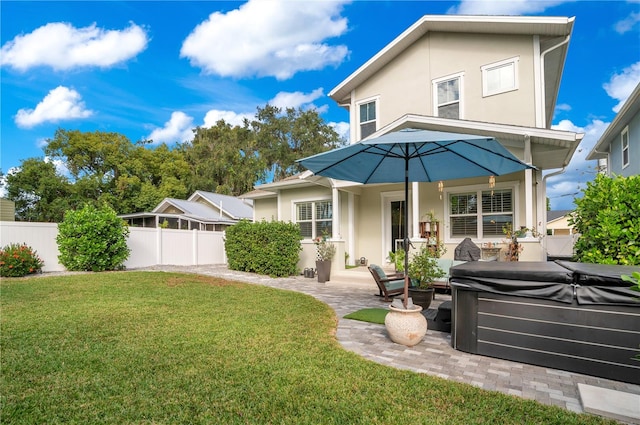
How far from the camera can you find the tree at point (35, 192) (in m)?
29.4

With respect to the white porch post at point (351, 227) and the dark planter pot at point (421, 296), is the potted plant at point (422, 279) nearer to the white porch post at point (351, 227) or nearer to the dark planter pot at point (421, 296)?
the dark planter pot at point (421, 296)

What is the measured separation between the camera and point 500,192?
32.6 feet

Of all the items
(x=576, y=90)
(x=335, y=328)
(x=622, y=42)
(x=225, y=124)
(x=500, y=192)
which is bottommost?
(x=335, y=328)

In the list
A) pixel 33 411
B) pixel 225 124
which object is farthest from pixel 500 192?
pixel 225 124

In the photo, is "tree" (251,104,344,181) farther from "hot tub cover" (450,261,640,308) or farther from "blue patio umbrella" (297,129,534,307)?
"hot tub cover" (450,261,640,308)

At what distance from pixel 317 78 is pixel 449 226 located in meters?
18.7

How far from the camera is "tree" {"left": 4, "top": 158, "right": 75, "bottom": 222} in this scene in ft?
96.4

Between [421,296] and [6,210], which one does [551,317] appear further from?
[6,210]

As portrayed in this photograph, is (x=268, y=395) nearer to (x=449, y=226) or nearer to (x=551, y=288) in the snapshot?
(x=551, y=288)

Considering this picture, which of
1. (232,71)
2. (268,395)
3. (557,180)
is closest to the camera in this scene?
(268,395)

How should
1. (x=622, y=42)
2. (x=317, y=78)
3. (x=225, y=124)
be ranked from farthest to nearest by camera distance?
(x=225, y=124), (x=317, y=78), (x=622, y=42)

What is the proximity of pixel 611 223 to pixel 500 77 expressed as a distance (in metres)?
6.82

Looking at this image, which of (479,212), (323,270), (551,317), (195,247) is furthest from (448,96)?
(195,247)

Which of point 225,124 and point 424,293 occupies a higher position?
point 225,124
